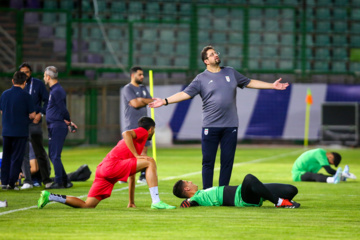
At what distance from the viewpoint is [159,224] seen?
7172mm

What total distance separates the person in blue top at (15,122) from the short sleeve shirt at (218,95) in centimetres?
297

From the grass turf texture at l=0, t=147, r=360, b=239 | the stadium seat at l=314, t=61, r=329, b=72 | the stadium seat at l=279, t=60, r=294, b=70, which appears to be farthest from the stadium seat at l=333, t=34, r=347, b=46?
the grass turf texture at l=0, t=147, r=360, b=239

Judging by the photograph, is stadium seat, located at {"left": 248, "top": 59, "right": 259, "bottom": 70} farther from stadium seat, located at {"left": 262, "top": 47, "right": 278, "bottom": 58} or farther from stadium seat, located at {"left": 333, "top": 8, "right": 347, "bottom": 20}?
stadium seat, located at {"left": 333, "top": 8, "right": 347, "bottom": 20}

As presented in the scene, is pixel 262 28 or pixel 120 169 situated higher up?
pixel 262 28

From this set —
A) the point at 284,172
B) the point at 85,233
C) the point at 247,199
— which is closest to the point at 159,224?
the point at 85,233

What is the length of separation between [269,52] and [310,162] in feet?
60.2

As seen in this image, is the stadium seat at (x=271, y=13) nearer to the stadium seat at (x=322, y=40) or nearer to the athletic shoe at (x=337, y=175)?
the stadium seat at (x=322, y=40)

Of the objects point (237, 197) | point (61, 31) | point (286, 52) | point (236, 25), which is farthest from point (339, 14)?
point (237, 197)

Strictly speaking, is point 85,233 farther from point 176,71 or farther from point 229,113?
point 176,71

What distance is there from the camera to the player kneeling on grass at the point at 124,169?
830 cm

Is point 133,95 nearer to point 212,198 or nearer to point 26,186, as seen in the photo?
point 26,186

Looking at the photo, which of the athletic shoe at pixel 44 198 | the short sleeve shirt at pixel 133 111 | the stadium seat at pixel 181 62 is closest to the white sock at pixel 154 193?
the athletic shoe at pixel 44 198

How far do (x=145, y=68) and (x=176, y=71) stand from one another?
128cm

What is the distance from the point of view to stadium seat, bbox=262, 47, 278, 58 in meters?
31.0
